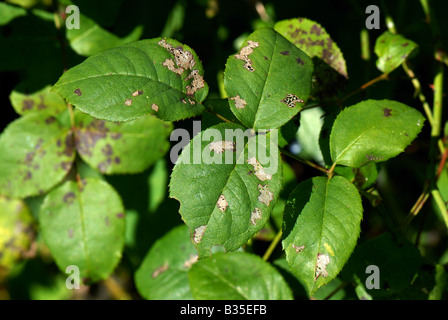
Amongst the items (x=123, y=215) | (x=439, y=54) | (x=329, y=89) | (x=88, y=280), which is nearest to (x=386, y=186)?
(x=439, y=54)

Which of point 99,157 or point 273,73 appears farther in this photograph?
point 99,157

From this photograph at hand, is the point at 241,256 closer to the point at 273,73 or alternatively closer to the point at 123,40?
the point at 273,73

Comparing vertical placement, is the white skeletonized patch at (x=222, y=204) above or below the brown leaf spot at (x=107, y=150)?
above

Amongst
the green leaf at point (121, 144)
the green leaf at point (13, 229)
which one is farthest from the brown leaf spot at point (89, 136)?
the green leaf at point (13, 229)

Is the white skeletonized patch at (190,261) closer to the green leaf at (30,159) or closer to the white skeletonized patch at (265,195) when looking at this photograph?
the green leaf at (30,159)

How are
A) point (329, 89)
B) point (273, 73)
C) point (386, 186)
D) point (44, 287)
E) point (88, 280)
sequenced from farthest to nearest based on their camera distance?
1. point (44, 287)
2. point (386, 186)
3. point (88, 280)
4. point (329, 89)
5. point (273, 73)

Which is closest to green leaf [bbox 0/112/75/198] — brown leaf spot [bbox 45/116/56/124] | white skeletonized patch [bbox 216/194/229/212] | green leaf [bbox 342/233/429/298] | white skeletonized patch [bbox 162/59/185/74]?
brown leaf spot [bbox 45/116/56/124]

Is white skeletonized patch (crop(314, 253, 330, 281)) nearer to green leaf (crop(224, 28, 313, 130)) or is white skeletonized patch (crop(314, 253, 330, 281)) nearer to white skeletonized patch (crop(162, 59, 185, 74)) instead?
green leaf (crop(224, 28, 313, 130))
